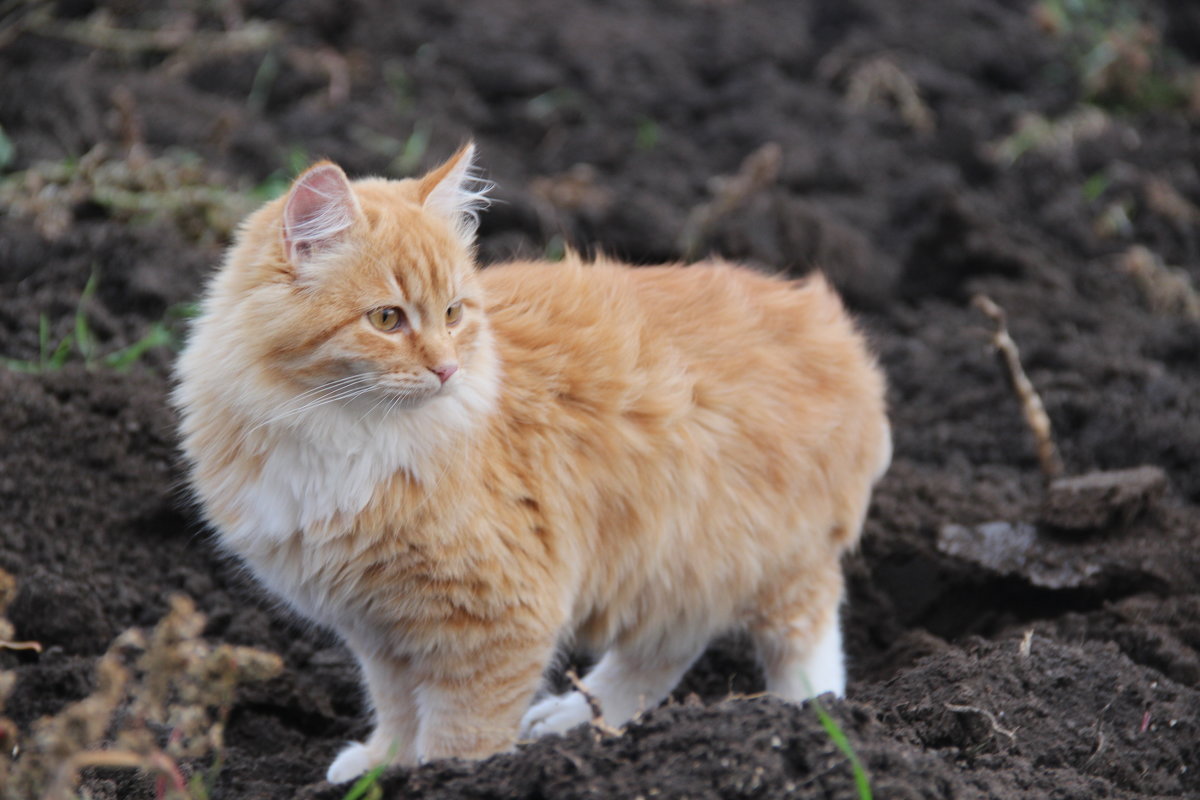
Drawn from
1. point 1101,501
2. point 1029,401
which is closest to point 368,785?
point 1101,501

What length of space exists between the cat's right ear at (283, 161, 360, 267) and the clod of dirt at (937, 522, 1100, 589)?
7.91 feet

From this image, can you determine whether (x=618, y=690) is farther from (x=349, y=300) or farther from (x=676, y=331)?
(x=349, y=300)

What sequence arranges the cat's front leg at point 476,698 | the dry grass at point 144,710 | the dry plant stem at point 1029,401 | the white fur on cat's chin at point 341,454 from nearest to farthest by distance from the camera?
the dry grass at point 144,710
the white fur on cat's chin at point 341,454
the cat's front leg at point 476,698
the dry plant stem at point 1029,401

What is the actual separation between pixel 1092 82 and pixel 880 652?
16.7 feet

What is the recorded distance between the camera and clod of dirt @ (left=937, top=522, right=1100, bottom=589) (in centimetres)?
384

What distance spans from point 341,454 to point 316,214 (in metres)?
0.59

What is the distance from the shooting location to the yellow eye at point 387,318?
2.75 m

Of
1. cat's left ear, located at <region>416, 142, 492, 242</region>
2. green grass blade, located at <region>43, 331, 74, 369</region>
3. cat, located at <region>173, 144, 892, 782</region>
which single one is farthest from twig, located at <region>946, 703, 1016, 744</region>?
green grass blade, located at <region>43, 331, 74, 369</region>

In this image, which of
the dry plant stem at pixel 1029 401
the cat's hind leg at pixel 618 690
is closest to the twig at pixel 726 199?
the dry plant stem at pixel 1029 401

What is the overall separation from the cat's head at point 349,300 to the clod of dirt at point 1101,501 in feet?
7.34

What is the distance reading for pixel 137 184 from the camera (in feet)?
16.3

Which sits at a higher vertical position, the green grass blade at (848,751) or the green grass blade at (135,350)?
the green grass blade at (848,751)

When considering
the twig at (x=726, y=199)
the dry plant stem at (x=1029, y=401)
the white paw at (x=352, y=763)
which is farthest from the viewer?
the twig at (x=726, y=199)

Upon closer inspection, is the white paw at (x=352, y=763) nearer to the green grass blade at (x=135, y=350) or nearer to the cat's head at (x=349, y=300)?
the cat's head at (x=349, y=300)
